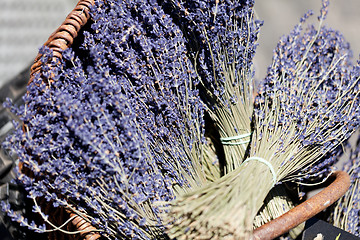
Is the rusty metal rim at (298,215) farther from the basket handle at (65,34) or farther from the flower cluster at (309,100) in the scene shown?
the basket handle at (65,34)

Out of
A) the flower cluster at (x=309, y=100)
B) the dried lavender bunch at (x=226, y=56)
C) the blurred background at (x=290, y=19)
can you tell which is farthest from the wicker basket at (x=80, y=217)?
the blurred background at (x=290, y=19)

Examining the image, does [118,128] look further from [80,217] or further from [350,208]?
[350,208]

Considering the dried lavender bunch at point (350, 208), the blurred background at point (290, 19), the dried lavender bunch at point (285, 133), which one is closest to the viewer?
A: the dried lavender bunch at point (285, 133)

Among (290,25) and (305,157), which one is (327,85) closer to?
(305,157)

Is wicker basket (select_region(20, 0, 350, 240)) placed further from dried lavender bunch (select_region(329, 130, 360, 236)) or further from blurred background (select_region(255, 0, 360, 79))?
blurred background (select_region(255, 0, 360, 79))

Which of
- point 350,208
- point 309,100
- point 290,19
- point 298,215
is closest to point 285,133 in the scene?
point 309,100

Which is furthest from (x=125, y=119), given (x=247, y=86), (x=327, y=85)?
(x=327, y=85)
